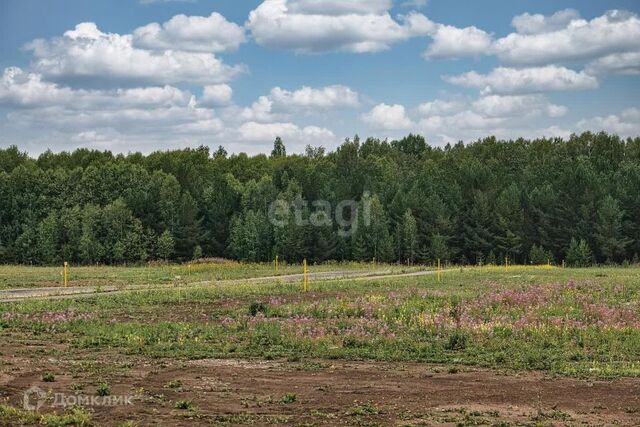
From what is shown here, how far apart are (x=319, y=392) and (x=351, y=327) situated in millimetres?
9803

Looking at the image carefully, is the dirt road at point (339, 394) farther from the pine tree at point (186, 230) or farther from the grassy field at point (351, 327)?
the pine tree at point (186, 230)

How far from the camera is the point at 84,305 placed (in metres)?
31.6

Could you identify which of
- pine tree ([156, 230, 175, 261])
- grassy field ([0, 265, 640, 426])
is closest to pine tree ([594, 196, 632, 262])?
pine tree ([156, 230, 175, 261])

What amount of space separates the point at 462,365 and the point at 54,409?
32.3 feet

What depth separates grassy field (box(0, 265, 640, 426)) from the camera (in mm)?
20797

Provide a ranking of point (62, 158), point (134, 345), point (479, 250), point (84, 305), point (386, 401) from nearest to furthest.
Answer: point (386, 401), point (134, 345), point (84, 305), point (479, 250), point (62, 158)

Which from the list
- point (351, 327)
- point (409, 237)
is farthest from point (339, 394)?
point (409, 237)

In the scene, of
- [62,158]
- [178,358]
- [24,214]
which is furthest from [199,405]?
[62,158]

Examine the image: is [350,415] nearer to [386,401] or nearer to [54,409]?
[386,401]

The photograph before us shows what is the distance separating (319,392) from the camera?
1617cm

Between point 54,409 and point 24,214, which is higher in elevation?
point 24,214

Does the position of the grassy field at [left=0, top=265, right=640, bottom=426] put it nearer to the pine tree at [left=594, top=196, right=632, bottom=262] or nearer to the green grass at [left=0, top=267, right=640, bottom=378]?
the green grass at [left=0, top=267, right=640, bottom=378]

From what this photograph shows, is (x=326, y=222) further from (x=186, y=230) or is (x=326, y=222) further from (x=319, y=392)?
(x=319, y=392)

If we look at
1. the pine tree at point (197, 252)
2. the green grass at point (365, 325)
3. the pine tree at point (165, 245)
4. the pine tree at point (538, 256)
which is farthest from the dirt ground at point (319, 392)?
the pine tree at point (197, 252)
